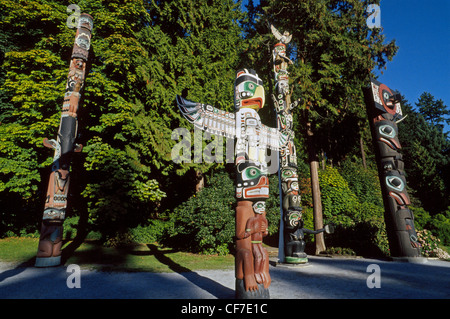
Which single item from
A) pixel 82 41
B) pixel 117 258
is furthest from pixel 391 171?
pixel 82 41

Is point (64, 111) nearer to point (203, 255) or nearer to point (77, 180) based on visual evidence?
point (77, 180)

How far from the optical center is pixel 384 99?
10.4m

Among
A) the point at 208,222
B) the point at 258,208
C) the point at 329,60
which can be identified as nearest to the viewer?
the point at 258,208

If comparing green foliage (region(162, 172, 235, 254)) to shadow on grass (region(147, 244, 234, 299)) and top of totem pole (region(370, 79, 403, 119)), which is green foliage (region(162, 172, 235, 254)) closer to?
shadow on grass (region(147, 244, 234, 299))

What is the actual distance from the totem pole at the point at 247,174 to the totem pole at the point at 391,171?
6.74 m

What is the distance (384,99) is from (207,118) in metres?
9.04

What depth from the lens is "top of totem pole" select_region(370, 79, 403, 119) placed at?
33.3ft

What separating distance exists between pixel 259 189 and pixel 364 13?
528 inches

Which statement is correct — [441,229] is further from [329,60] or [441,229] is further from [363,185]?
[329,60]

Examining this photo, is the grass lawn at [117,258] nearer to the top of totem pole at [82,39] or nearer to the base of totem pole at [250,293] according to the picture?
the base of totem pole at [250,293]

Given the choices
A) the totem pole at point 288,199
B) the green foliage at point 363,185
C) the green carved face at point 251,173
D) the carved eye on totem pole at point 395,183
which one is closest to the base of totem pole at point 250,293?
the green carved face at point 251,173

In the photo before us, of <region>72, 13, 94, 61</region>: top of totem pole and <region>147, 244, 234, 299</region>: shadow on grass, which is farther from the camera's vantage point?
<region>72, 13, 94, 61</region>: top of totem pole

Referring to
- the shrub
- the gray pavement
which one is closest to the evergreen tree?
the gray pavement

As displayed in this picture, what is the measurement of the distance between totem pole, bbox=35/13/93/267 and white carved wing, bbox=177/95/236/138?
6252 mm
